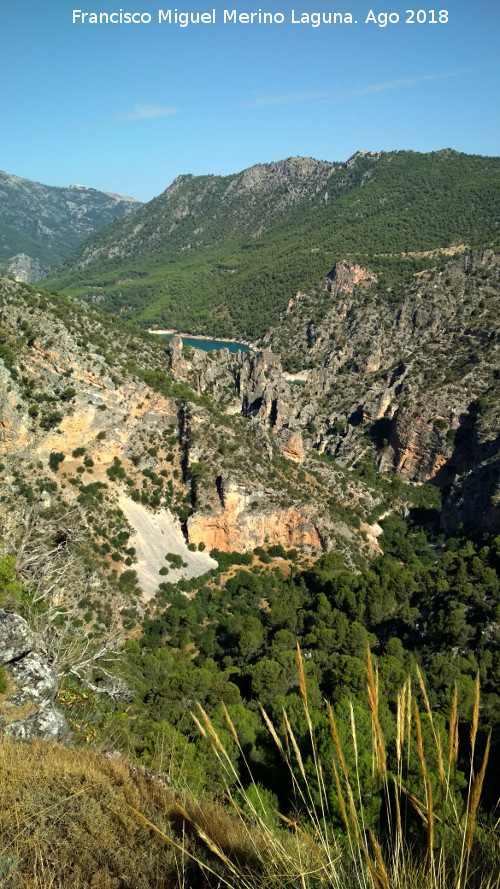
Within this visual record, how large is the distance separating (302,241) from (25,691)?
15379 cm

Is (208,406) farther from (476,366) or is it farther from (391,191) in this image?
(391,191)

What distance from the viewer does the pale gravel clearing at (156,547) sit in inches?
1394

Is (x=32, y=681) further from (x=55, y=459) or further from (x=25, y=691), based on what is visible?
(x=55, y=459)

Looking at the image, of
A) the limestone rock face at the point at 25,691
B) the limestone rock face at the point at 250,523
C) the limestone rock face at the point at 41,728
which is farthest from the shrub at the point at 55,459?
the limestone rock face at the point at 41,728

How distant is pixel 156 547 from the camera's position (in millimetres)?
37406

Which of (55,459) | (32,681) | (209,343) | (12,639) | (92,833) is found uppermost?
(209,343)

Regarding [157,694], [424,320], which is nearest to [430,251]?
[424,320]

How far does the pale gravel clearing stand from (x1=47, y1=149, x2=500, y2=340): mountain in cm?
8424

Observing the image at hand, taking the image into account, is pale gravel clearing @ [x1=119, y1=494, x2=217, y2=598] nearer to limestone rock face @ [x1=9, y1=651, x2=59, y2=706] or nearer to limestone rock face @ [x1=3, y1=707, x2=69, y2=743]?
limestone rock face @ [x1=9, y1=651, x2=59, y2=706]

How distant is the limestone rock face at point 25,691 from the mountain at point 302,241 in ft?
349

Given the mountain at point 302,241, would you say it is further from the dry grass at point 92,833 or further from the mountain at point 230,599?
the dry grass at point 92,833

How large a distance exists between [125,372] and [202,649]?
2263 centimetres

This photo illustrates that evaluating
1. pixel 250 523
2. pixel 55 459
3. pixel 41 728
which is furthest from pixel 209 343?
pixel 41 728

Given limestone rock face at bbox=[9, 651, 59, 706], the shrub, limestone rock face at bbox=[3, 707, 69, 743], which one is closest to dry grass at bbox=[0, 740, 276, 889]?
limestone rock face at bbox=[3, 707, 69, 743]
